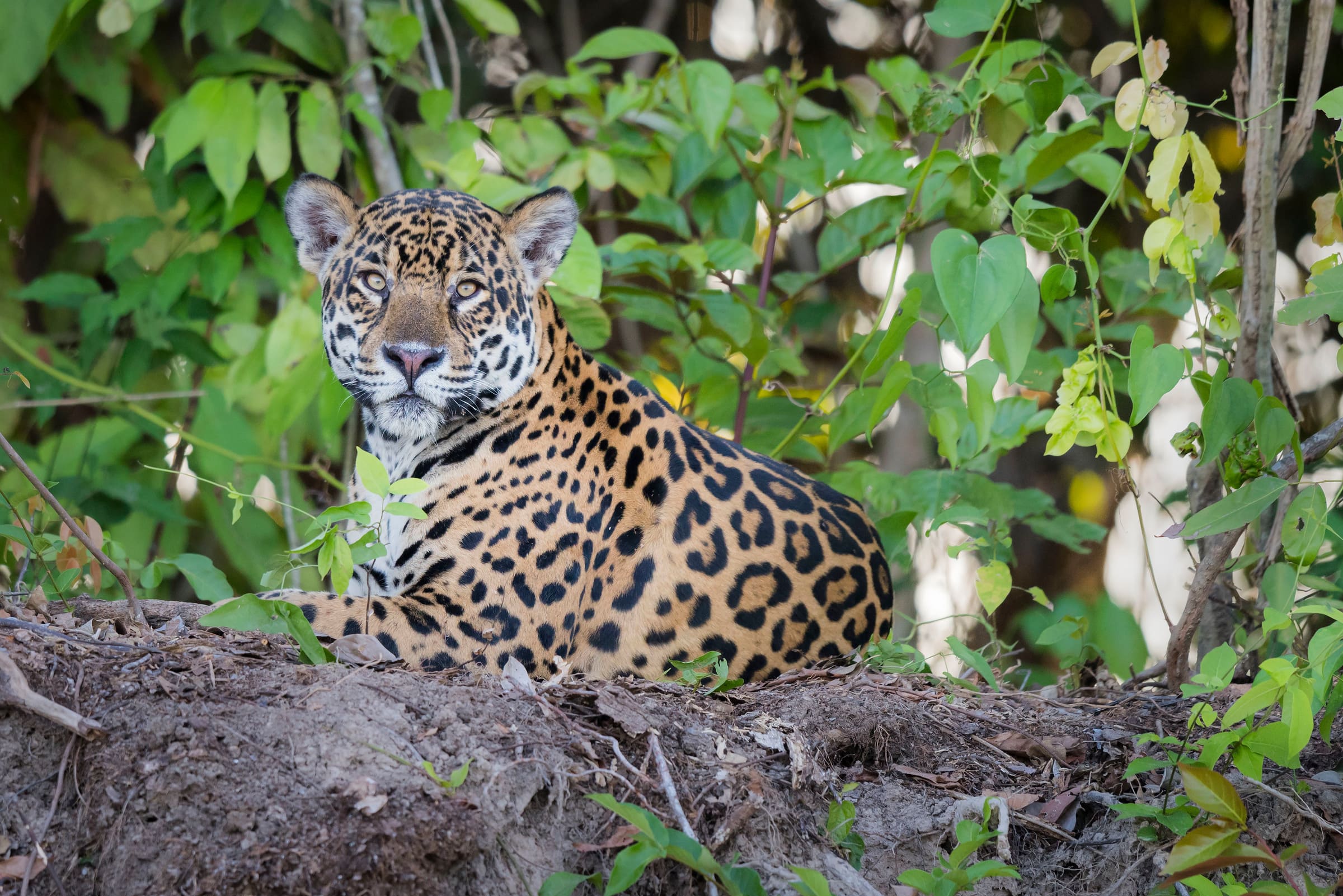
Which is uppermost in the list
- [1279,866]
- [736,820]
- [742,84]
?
[742,84]

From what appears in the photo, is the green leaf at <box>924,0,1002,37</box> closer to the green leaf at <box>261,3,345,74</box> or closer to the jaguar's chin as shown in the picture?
the jaguar's chin

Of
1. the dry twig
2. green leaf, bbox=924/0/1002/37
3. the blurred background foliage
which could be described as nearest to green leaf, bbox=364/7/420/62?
the blurred background foliage

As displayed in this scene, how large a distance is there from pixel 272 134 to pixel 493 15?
1.43 meters

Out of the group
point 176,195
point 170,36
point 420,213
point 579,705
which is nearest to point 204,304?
point 176,195

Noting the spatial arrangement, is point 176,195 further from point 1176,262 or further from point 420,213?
point 1176,262

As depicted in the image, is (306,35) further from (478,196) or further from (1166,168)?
(1166,168)

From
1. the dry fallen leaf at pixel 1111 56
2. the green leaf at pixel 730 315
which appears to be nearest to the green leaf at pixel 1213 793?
the dry fallen leaf at pixel 1111 56

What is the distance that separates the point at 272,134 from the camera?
6.45 m

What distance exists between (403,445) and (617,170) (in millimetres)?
2636

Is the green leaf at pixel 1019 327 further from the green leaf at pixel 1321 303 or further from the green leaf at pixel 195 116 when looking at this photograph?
the green leaf at pixel 195 116

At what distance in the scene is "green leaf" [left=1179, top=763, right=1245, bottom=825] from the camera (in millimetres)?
2795

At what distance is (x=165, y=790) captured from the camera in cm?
261

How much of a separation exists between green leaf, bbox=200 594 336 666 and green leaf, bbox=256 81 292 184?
11.4 feet

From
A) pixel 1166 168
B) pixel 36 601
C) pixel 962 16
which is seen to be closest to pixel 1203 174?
pixel 1166 168
